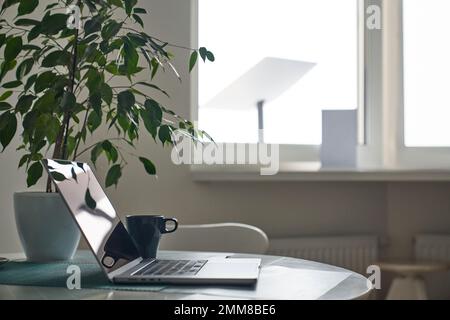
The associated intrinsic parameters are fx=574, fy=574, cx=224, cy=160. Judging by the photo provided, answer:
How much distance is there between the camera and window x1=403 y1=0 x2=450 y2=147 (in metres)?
2.66

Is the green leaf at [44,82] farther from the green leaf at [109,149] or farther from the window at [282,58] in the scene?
the window at [282,58]

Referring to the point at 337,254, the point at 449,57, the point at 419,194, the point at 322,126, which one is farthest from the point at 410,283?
the point at 449,57

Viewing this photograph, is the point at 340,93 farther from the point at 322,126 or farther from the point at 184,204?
the point at 184,204

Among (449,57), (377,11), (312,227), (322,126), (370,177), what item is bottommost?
(312,227)

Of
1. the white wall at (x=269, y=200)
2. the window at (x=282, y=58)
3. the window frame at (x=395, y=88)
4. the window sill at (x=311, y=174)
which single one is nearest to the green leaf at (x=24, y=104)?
the white wall at (x=269, y=200)

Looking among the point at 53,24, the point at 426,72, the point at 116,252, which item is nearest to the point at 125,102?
the point at 53,24

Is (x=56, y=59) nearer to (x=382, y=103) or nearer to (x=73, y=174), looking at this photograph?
(x=73, y=174)

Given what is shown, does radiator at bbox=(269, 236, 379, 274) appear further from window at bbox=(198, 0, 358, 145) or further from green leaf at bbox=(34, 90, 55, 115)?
green leaf at bbox=(34, 90, 55, 115)

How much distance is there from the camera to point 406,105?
2.66m

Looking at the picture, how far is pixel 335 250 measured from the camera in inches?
95.9

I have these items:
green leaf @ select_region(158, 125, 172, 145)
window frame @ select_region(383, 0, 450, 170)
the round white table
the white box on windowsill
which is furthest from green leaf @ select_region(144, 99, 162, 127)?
window frame @ select_region(383, 0, 450, 170)

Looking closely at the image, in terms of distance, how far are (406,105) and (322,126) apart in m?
0.46

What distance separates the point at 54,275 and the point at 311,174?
57.8 inches

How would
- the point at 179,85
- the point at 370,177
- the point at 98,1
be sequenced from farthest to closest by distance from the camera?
the point at 370,177, the point at 179,85, the point at 98,1
